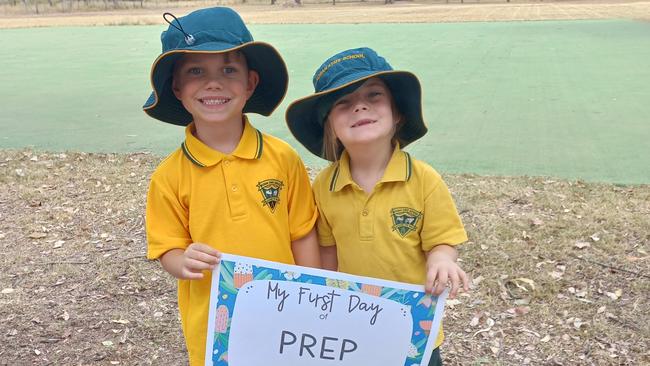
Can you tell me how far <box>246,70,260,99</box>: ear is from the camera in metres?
2.03

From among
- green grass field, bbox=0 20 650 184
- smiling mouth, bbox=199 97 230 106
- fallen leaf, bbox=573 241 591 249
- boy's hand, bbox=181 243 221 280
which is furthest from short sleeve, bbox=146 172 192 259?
green grass field, bbox=0 20 650 184

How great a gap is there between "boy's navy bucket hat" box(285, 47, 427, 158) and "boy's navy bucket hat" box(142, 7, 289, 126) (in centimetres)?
16

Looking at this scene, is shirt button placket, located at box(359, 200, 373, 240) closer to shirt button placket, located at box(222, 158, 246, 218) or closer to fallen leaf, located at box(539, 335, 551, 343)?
shirt button placket, located at box(222, 158, 246, 218)

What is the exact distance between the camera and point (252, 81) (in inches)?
80.4

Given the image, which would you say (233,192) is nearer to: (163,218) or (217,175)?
(217,175)

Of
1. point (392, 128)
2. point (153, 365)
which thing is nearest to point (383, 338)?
point (392, 128)

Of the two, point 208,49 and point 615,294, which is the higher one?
point 208,49

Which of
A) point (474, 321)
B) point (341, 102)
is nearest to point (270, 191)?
point (341, 102)

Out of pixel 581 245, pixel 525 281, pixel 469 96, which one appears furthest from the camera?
pixel 469 96

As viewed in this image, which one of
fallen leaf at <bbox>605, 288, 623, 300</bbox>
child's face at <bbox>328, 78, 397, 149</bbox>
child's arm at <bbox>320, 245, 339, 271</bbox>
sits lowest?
fallen leaf at <bbox>605, 288, 623, 300</bbox>

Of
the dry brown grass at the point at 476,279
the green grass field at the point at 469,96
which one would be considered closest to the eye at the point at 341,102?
the dry brown grass at the point at 476,279

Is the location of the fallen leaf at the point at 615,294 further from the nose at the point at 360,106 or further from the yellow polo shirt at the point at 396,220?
the nose at the point at 360,106

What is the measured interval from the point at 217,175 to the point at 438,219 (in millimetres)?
672

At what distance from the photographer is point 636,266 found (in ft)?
11.8
